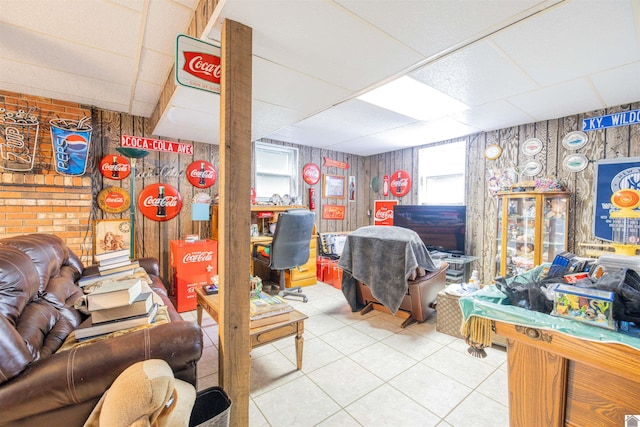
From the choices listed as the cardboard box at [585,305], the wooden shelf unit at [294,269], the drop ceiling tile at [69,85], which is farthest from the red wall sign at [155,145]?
the cardboard box at [585,305]

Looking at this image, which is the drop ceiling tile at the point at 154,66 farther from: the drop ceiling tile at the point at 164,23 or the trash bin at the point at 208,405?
the trash bin at the point at 208,405

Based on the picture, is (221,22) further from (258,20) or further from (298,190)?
(298,190)

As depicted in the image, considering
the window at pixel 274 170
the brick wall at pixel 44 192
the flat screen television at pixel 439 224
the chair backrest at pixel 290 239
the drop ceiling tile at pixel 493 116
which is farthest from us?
Answer: the window at pixel 274 170

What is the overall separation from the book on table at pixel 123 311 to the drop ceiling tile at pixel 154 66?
1.91m

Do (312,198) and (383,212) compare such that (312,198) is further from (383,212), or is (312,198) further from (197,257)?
(197,257)

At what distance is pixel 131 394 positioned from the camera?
1.00 meters

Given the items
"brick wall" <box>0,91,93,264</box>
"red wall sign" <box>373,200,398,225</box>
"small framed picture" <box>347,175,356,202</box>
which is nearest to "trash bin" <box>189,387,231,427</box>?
"brick wall" <box>0,91,93,264</box>

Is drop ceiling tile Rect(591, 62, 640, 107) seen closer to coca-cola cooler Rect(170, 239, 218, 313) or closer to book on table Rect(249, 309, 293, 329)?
book on table Rect(249, 309, 293, 329)

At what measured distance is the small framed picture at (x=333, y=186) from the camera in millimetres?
5367

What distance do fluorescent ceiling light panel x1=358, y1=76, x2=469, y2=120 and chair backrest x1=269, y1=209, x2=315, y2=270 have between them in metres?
1.58

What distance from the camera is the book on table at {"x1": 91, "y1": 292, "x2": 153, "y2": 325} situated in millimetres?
1538

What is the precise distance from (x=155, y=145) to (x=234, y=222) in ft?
9.53

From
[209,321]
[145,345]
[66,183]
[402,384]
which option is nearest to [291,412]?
[402,384]

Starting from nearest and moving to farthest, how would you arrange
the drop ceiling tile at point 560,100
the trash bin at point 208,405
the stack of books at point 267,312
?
the trash bin at point 208,405
the stack of books at point 267,312
the drop ceiling tile at point 560,100
